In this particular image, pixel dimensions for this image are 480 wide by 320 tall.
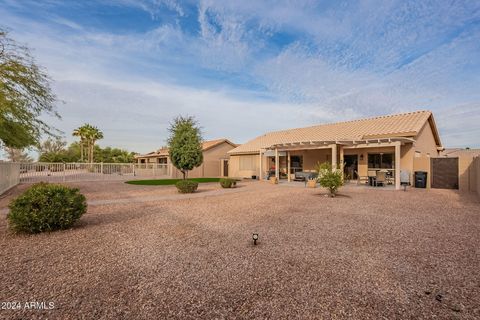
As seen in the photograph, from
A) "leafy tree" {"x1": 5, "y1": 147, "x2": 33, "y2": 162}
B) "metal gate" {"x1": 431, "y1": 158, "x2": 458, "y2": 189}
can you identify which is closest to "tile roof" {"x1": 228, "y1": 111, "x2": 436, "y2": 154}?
"metal gate" {"x1": 431, "y1": 158, "x2": 458, "y2": 189}

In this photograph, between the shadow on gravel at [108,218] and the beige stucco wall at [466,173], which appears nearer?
the shadow on gravel at [108,218]

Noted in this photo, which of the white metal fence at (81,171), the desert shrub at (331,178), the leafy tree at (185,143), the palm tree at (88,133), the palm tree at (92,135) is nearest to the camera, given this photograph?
the desert shrub at (331,178)

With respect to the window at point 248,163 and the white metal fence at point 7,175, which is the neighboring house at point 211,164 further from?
the white metal fence at point 7,175

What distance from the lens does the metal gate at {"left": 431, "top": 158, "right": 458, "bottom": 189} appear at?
15.2 meters

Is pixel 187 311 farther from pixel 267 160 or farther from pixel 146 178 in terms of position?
pixel 146 178

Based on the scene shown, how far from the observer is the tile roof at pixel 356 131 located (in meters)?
17.0

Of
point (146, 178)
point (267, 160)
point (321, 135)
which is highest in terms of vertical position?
point (321, 135)

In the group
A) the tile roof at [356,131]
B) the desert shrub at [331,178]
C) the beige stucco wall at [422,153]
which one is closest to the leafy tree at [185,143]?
the desert shrub at [331,178]

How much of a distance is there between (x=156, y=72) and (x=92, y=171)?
1420 cm

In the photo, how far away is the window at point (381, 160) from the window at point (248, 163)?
11.6 metres

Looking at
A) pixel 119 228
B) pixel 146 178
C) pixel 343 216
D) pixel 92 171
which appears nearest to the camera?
pixel 119 228

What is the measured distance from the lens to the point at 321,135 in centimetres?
2262

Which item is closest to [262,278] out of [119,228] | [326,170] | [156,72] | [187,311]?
[187,311]

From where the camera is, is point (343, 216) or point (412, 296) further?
point (343, 216)
